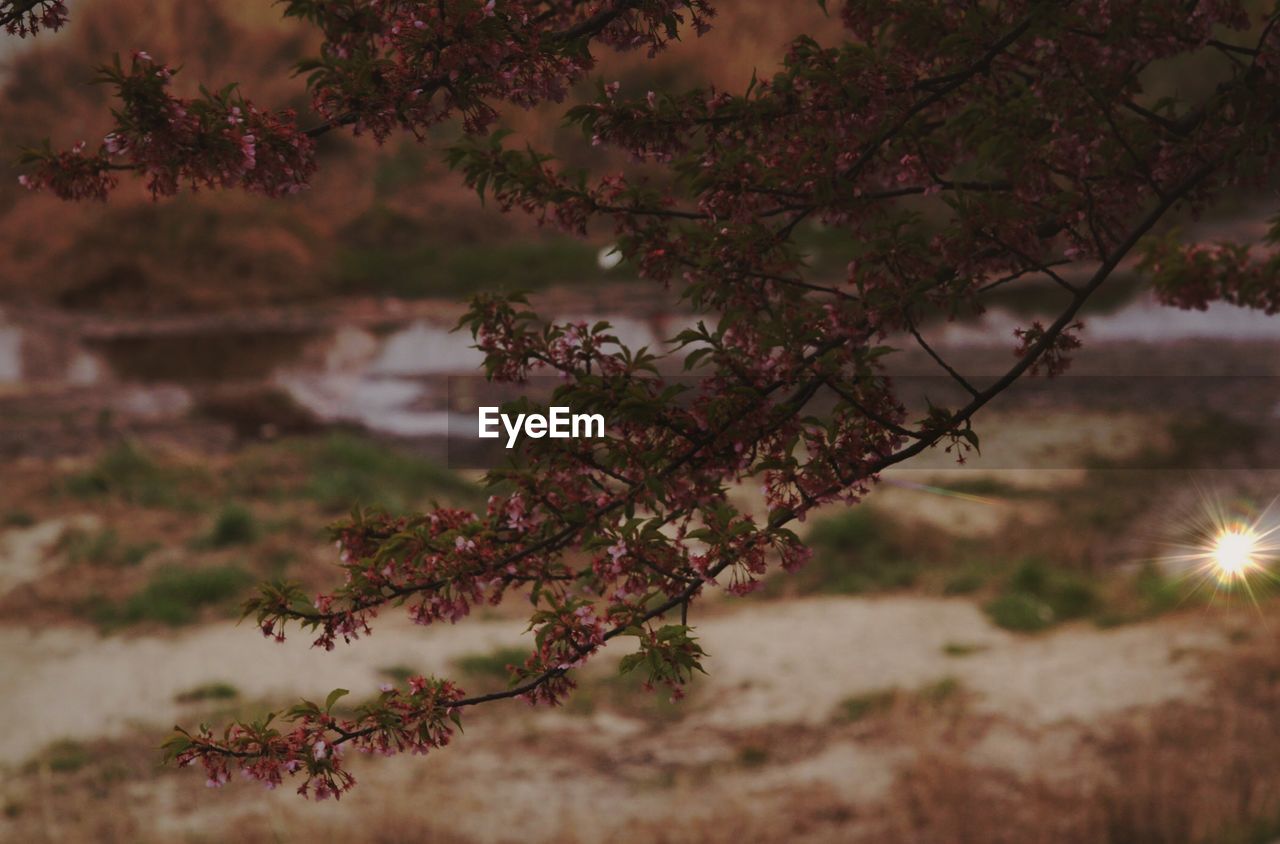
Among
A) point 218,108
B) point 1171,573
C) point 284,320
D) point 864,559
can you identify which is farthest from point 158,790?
point 284,320

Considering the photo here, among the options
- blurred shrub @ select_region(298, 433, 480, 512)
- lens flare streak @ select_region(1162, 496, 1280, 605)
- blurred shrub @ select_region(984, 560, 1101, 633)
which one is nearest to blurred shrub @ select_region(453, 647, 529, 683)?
blurred shrub @ select_region(298, 433, 480, 512)

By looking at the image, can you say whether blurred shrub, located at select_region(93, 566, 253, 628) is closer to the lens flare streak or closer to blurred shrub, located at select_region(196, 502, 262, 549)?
blurred shrub, located at select_region(196, 502, 262, 549)

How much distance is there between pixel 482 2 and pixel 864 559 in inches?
482

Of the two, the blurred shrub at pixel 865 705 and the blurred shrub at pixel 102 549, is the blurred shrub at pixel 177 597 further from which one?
the blurred shrub at pixel 865 705

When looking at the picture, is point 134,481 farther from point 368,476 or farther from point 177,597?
point 177,597

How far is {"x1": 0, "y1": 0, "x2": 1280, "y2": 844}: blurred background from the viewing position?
28.5 ft

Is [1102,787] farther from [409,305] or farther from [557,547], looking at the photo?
[409,305]

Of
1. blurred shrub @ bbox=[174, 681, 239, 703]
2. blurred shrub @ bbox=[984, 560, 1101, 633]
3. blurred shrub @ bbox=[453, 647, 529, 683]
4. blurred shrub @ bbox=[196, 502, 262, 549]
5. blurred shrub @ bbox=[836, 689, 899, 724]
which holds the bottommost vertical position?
blurred shrub @ bbox=[836, 689, 899, 724]

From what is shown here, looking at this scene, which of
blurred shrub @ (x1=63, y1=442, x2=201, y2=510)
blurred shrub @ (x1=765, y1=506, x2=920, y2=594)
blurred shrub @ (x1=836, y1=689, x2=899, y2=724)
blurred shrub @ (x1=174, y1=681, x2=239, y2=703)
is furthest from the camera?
blurred shrub @ (x1=63, y1=442, x2=201, y2=510)

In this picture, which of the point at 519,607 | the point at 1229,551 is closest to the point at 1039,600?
the point at 1229,551

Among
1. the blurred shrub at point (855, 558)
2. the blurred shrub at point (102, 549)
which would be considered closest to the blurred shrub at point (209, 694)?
the blurred shrub at point (102, 549)

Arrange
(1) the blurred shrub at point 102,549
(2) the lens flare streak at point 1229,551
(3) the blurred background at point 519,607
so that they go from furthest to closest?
1. (1) the blurred shrub at point 102,549
2. (2) the lens flare streak at point 1229,551
3. (3) the blurred background at point 519,607

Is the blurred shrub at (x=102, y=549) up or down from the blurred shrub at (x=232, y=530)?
down

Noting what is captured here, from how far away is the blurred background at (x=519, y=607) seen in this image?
8.69 meters
